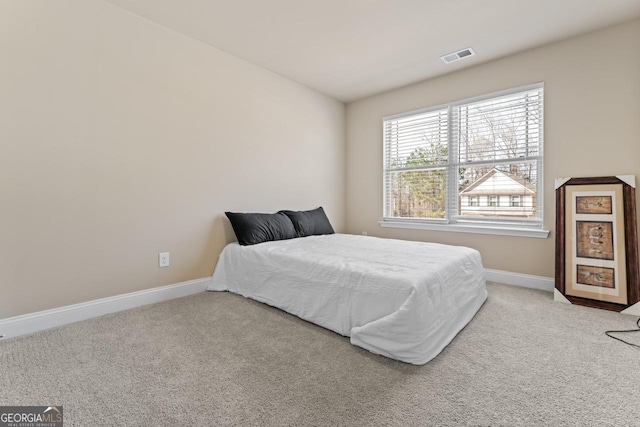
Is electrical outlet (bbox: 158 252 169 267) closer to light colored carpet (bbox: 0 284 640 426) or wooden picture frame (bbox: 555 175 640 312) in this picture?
light colored carpet (bbox: 0 284 640 426)

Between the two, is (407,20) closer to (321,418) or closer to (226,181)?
Answer: (226,181)

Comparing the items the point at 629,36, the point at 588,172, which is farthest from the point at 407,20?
the point at 588,172

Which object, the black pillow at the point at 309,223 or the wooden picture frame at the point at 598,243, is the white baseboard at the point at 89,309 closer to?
the black pillow at the point at 309,223

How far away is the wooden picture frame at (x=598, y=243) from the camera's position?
237 centimetres

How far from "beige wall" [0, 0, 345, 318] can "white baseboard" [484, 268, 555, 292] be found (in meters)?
2.69

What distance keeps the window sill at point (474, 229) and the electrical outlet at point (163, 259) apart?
2.74 metres

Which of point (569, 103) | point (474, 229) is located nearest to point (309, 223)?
point (474, 229)

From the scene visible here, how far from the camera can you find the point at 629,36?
2480mm

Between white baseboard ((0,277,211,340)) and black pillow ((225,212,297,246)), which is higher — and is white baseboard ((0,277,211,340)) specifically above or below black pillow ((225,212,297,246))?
below

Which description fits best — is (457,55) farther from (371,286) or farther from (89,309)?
(89,309)

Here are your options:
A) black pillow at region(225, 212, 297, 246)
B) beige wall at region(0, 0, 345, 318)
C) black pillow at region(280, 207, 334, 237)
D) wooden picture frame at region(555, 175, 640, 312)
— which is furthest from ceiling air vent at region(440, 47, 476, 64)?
black pillow at region(225, 212, 297, 246)

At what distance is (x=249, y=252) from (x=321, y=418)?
174 centimetres

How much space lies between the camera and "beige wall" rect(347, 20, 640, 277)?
2500mm

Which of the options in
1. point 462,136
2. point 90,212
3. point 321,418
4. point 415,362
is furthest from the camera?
point 462,136
